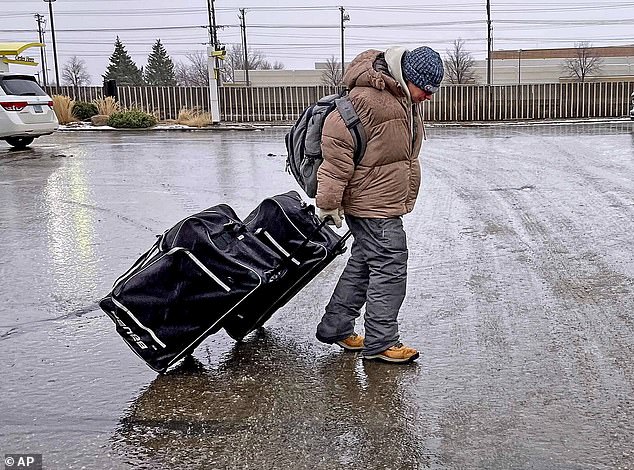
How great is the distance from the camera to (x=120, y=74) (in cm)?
7350

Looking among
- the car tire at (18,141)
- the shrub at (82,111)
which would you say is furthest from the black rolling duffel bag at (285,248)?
the shrub at (82,111)

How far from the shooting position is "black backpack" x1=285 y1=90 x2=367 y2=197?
3.86 m

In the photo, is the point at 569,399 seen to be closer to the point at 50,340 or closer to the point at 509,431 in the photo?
the point at 509,431

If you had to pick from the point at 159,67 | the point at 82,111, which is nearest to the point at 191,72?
the point at 159,67

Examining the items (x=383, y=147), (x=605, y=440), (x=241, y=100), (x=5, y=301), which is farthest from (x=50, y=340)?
(x=241, y=100)

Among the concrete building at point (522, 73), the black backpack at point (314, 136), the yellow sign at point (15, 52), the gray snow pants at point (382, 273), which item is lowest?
the gray snow pants at point (382, 273)

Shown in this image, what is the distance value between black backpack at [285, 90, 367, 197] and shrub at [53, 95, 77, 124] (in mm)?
23293

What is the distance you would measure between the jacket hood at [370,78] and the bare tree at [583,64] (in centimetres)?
6844

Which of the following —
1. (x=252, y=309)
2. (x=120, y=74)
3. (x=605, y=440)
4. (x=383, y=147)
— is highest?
(x=120, y=74)

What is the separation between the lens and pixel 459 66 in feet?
223

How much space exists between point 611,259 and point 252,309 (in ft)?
10.6

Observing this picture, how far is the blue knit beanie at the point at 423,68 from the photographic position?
3.86 metres

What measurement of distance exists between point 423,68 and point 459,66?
66850mm

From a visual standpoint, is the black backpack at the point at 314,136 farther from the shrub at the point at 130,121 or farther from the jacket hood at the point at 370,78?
the shrub at the point at 130,121
